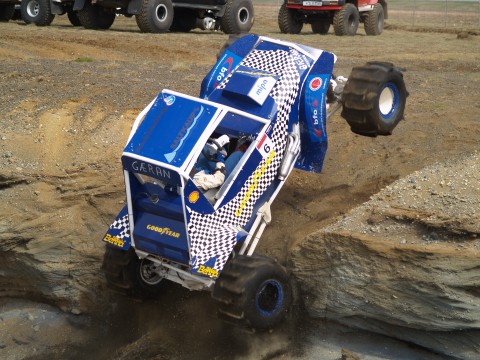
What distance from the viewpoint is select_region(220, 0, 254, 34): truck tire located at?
62.6 feet

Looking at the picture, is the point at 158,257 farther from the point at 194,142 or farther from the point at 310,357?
the point at 310,357

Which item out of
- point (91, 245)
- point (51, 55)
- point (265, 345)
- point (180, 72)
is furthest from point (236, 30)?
point (265, 345)

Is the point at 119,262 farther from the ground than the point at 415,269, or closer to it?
closer to it

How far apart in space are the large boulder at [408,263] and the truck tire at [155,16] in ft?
37.6

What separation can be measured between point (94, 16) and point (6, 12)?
10.9 feet

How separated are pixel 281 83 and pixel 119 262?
2.17 m

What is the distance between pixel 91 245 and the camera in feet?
27.3

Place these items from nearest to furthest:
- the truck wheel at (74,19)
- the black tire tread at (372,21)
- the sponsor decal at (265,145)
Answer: the sponsor decal at (265,145) → the truck wheel at (74,19) → the black tire tread at (372,21)

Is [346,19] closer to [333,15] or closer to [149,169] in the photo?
[333,15]

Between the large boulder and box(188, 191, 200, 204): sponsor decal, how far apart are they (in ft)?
4.37

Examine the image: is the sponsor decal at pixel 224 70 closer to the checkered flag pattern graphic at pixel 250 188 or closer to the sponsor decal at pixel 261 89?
the checkered flag pattern graphic at pixel 250 188

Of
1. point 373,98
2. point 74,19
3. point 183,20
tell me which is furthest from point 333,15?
point 373,98

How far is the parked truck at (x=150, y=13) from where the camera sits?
17.4 metres

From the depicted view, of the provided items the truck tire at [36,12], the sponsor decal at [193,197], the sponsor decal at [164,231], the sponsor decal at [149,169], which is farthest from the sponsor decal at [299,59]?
the truck tire at [36,12]
